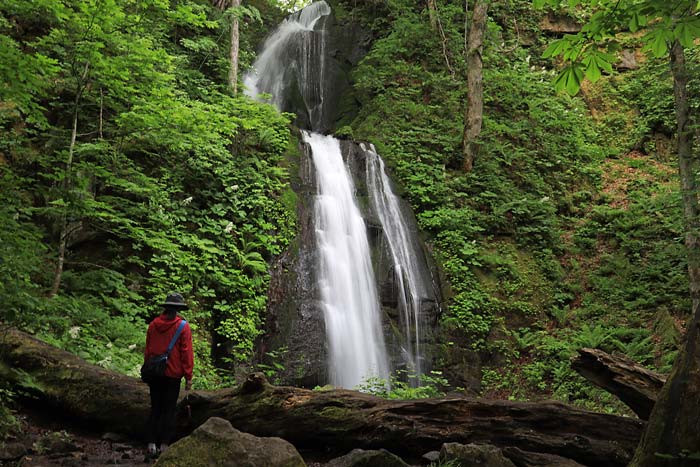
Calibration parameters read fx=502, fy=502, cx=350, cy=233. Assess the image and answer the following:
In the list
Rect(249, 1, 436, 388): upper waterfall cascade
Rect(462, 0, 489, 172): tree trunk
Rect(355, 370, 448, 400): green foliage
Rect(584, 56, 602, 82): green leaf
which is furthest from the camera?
Rect(462, 0, 489, 172): tree trunk

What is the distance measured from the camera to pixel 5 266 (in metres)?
3.62

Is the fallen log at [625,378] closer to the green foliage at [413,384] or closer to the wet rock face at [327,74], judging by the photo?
the green foliage at [413,384]

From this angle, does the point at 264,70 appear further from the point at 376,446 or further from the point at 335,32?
the point at 376,446

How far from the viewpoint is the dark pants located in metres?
4.65

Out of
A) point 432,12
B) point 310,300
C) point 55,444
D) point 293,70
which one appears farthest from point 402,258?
point 432,12

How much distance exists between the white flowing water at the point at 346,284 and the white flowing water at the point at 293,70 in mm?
5967

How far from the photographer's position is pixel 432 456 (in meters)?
4.38

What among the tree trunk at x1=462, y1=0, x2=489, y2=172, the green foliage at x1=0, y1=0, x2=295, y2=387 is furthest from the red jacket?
the tree trunk at x1=462, y1=0, x2=489, y2=172

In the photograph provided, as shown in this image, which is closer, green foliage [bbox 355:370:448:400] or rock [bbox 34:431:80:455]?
rock [bbox 34:431:80:455]

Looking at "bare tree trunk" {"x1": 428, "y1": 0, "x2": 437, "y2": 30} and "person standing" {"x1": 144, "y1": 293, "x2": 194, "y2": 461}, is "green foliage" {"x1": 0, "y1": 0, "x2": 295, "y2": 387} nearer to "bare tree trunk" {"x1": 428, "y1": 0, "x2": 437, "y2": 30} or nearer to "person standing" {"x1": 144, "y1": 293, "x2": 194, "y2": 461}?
"person standing" {"x1": 144, "y1": 293, "x2": 194, "y2": 461}

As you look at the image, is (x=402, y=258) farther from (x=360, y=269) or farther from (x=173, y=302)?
(x=173, y=302)

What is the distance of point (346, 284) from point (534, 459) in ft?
21.3

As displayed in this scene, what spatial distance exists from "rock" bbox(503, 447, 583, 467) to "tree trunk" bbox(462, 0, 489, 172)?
1091 cm

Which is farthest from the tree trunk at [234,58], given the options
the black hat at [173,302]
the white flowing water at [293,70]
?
the black hat at [173,302]
